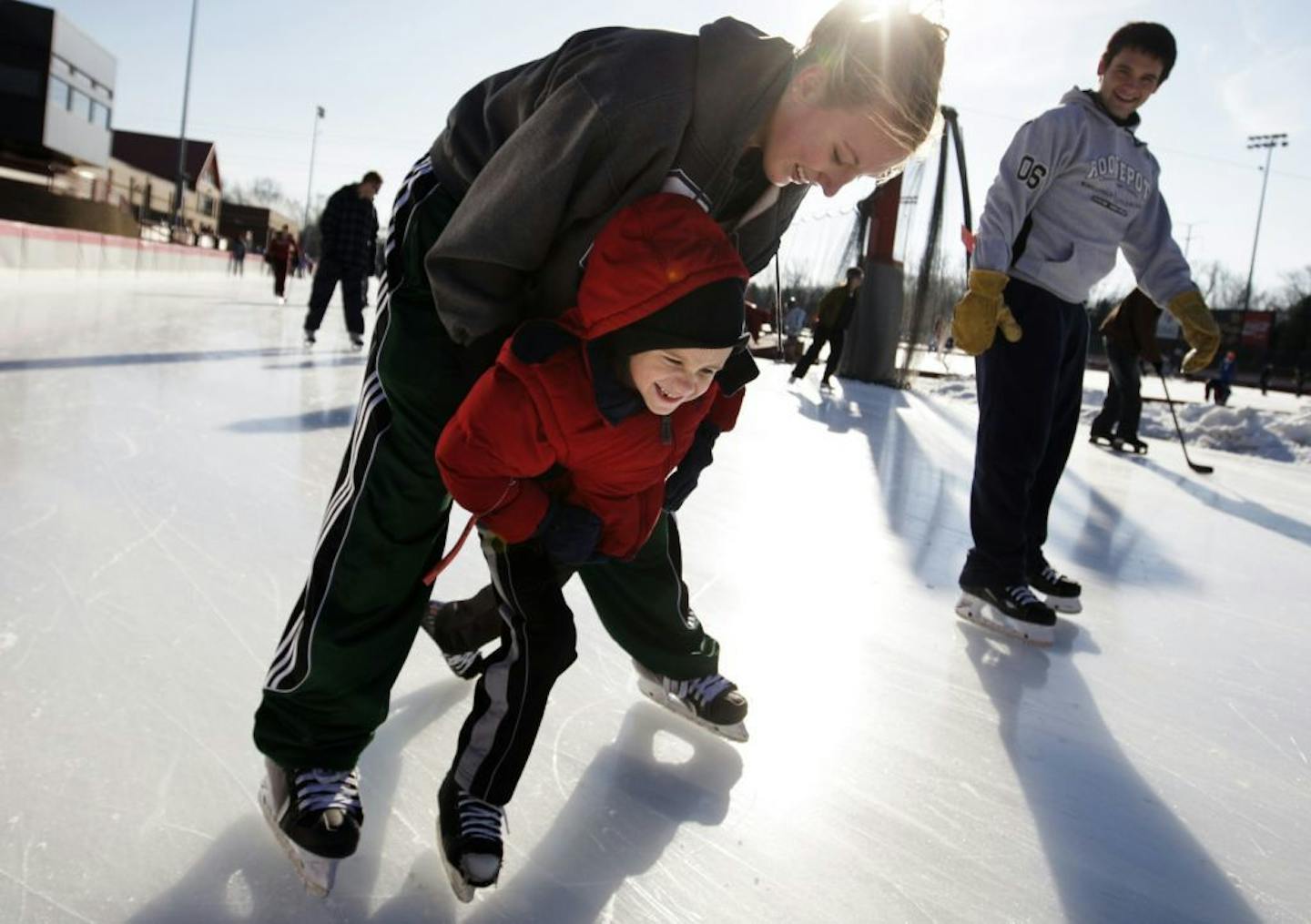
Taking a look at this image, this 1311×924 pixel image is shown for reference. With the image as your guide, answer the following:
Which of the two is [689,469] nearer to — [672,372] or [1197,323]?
[672,372]

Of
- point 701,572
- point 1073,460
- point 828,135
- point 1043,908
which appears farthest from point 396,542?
point 1073,460

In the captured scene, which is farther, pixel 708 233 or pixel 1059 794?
pixel 1059 794

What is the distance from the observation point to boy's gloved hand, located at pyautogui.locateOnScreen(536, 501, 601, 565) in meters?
1.17

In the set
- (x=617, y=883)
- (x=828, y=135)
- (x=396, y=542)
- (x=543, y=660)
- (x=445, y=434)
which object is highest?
(x=828, y=135)

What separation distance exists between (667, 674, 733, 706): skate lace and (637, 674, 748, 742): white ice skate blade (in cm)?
2

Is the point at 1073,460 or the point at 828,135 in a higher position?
the point at 828,135

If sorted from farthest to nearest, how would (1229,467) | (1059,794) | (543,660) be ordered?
(1229,467), (1059,794), (543,660)

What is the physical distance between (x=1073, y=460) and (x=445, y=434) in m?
5.23

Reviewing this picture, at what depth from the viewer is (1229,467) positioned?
619 centimetres

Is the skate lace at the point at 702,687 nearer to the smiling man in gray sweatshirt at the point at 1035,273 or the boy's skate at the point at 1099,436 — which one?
the smiling man in gray sweatshirt at the point at 1035,273

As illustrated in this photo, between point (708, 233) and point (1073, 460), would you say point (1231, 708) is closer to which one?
point (708, 233)

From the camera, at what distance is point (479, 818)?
1.10m

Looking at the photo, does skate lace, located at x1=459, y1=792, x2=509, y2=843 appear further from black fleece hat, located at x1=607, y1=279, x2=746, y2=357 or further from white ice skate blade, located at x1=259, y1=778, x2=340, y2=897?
black fleece hat, located at x1=607, y1=279, x2=746, y2=357

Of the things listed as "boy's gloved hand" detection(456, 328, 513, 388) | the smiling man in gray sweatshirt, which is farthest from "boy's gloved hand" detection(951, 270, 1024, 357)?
"boy's gloved hand" detection(456, 328, 513, 388)
